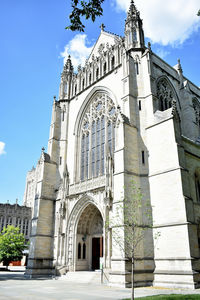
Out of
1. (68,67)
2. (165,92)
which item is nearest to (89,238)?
(165,92)

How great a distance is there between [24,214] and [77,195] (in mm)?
43708

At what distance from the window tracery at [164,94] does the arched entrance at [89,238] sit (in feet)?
39.4

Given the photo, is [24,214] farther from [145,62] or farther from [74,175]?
[145,62]

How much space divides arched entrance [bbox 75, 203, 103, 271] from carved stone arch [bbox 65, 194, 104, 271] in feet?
1.08

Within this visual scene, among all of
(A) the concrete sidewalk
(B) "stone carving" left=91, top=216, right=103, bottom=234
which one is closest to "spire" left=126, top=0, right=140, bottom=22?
(B) "stone carving" left=91, top=216, right=103, bottom=234

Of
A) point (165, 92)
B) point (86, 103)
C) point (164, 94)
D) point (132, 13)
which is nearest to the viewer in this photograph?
point (164, 94)

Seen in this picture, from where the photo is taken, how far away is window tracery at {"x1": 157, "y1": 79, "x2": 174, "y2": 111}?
84.7 ft

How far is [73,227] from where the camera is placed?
79.8 ft

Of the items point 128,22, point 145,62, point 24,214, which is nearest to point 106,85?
point 145,62

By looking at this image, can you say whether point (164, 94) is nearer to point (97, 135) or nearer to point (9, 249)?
point (97, 135)

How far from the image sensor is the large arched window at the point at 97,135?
25.0 metres

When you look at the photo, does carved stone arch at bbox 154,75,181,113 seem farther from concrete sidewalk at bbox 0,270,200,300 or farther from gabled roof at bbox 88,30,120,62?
concrete sidewalk at bbox 0,270,200,300

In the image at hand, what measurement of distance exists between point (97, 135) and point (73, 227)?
9352 mm

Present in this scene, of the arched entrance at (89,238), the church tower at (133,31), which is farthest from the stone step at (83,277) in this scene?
the church tower at (133,31)
